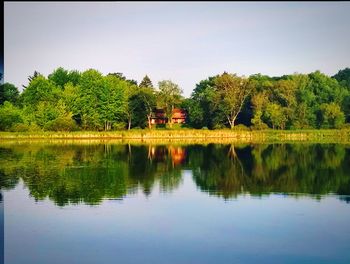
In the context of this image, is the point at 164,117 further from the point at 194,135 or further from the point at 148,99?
the point at 194,135

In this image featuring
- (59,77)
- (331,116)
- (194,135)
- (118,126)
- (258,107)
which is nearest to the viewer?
(194,135)

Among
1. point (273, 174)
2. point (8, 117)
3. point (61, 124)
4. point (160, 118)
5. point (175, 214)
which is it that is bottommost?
point (175, 214)

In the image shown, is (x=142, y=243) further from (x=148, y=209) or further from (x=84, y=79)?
(x=84, y=79)

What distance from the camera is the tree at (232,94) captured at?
70.4 m

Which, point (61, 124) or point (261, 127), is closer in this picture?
point (61, 124)

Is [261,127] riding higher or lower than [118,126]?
lower

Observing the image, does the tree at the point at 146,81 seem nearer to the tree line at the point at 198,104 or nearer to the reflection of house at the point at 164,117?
the reflection of house at the point at 164,117

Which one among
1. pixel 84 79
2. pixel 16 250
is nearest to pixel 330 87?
pixel 84 79

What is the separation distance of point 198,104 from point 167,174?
2008 inches

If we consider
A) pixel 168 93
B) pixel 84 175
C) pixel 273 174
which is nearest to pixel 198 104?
pixel 168 93

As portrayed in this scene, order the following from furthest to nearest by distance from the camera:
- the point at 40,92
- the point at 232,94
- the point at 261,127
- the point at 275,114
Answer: the point at 40,92 → the point at 232,94 → the point at 261,127 → the point at 275,114

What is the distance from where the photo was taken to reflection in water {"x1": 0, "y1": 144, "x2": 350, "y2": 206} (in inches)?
821

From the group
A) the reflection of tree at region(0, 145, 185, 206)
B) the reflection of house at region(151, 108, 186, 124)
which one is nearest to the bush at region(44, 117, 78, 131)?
the reflection of house at region(151, 108, 186, 124)

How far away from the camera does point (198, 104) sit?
77.2m
